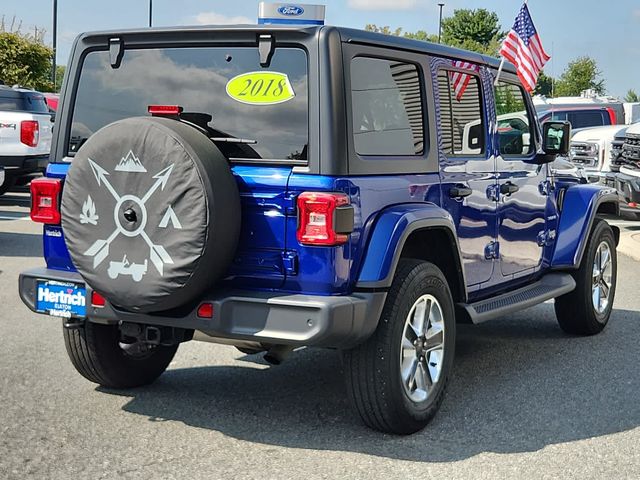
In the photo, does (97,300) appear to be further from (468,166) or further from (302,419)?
(468,166)

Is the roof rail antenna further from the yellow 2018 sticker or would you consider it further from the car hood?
Result: the car hood

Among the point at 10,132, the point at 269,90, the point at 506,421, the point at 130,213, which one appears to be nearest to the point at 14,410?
the point at 130,213

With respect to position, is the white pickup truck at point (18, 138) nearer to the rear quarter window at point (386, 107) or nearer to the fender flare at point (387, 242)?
the rear quarter window at point (386, 107)

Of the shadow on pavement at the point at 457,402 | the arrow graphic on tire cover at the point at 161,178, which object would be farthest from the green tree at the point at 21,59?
the arrow graphic on tire cover at the point at 161,178

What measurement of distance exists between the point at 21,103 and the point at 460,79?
1323 centimetres

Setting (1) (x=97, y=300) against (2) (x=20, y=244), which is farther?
(2) (x=20, y=244)

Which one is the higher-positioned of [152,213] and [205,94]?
[205,94]

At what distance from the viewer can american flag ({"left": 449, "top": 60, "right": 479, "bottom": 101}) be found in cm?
589

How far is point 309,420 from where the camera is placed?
5270 millimetres

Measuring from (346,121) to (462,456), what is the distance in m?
1.65

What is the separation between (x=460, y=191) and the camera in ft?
18.5

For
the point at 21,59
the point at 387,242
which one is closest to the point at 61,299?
the point at 387,242

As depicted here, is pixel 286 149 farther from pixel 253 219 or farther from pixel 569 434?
pixel 569 434

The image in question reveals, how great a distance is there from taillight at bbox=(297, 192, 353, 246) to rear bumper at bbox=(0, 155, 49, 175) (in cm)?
1349
